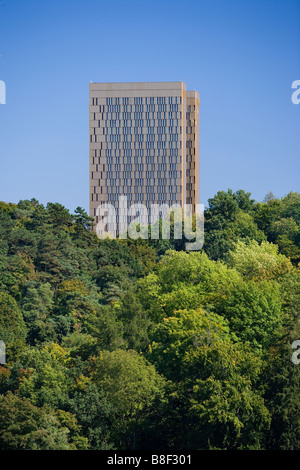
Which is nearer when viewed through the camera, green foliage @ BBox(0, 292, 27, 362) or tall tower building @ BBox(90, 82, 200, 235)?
green foliage @ BBox(0, 292, 27, 362)

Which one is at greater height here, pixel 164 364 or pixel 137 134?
pixel 137 134

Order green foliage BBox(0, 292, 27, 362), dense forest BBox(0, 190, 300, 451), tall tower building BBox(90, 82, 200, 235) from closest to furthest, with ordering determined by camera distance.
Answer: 1. dense forest BBox(0, 190, 300, 451)
2. green foliage BBox(0, 292, 27, 362)
3. tall tower building BBox(90, 82, 200, 235)

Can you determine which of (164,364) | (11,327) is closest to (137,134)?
(11,327)

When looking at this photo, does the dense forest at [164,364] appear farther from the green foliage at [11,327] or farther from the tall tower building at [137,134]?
the tall tower building at [137,134]

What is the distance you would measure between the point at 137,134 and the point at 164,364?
11841cm

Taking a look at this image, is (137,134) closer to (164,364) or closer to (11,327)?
(11,327)

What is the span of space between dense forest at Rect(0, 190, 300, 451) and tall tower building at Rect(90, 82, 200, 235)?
83.7 meters

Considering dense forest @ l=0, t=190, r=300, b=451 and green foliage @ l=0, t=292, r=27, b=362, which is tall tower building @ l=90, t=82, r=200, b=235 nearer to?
dense forest @ l=0, t=190, r=300, b=451

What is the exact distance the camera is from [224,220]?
126938 millimetres

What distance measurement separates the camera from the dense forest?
56750mm

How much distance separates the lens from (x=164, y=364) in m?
65.4

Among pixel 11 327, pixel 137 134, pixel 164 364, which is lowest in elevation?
pixel 164 364

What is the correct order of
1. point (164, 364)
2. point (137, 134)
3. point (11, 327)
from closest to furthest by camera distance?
1. point (164, 364)
2. point (11, 327)
3. point (137, 134)

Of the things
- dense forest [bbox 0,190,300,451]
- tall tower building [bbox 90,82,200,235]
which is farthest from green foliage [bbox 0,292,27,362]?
tall tower building [bbox 90,82,200,235]
